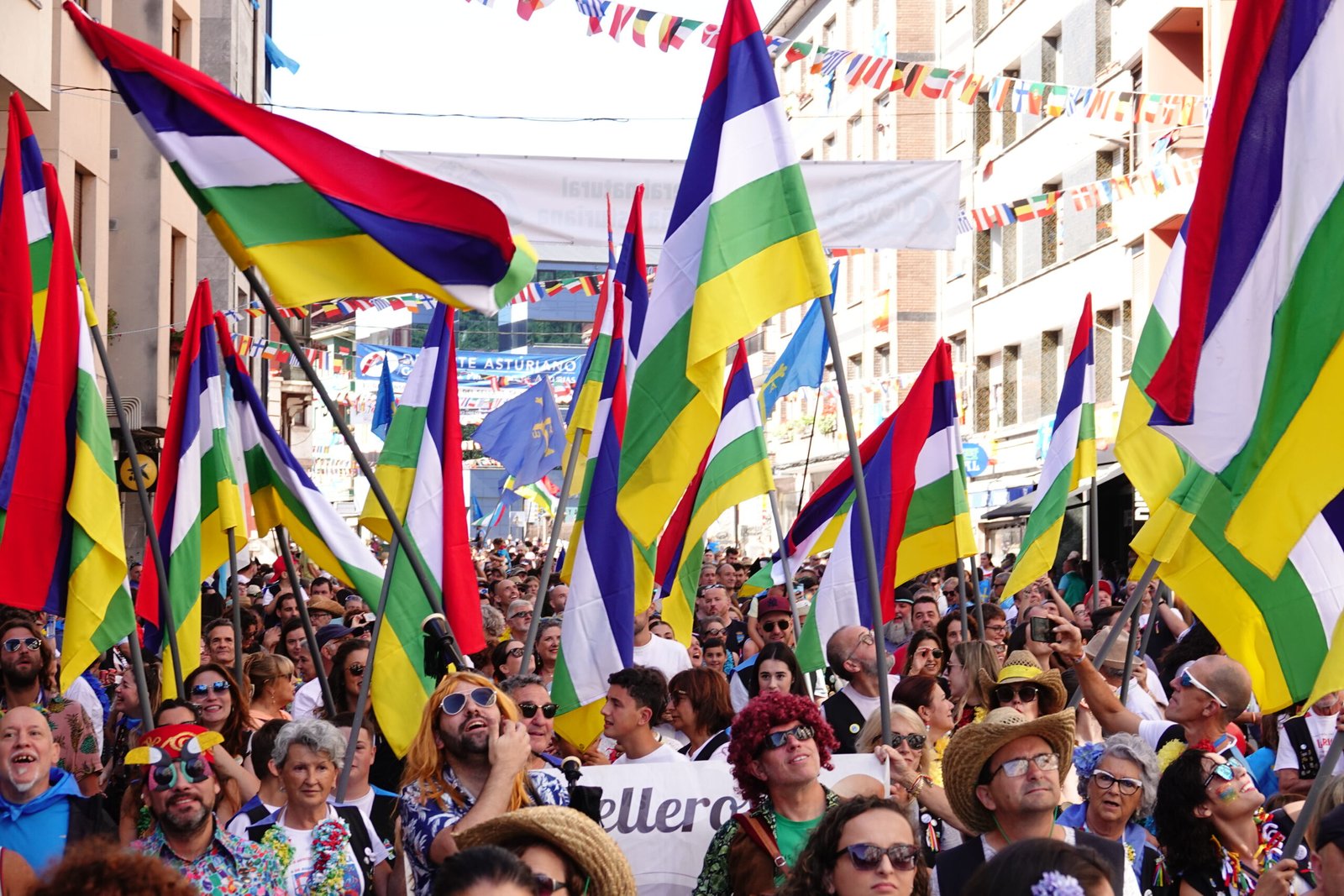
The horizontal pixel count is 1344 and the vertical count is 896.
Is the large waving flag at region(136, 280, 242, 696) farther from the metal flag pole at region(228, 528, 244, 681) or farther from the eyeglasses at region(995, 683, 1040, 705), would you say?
the eyeglasses at region(995, 683, 1040, 705)

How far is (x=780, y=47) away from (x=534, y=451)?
31.5ft

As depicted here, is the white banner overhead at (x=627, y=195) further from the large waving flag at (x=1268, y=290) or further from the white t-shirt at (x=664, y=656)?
the large waving flag at (x=1268, y=290)

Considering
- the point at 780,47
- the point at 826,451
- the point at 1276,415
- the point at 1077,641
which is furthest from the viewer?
the point at 826,451

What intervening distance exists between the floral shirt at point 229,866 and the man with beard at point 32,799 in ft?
1.12

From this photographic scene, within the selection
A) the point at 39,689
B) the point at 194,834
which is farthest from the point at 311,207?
the point at 39,689

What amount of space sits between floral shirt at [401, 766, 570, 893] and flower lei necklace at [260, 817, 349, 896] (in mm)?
413

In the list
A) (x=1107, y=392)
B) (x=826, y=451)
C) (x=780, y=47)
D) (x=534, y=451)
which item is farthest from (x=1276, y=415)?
(x=826, y=451)

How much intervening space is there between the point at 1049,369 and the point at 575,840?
3212 centimetres

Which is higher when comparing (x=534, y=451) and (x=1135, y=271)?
(x=1135, y=271)

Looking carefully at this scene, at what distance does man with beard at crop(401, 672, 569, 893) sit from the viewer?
549 cm

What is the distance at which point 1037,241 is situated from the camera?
36.0m

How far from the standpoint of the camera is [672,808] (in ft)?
21.5

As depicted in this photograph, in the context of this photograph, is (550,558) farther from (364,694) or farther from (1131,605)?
(1131,605)

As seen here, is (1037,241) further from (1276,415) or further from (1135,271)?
(1276,415)
